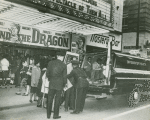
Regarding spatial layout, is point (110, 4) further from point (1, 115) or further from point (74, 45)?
point (1, 115)

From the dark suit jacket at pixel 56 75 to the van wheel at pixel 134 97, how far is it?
142 inches

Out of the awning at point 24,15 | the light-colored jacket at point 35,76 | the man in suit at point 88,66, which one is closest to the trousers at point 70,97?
the light-colored jacket at point 35,76

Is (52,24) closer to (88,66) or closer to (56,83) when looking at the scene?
(88,66)

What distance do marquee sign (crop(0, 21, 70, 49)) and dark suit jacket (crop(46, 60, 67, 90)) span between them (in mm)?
4881

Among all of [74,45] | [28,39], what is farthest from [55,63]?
[74,45]

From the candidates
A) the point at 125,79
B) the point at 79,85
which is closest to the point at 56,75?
the point at 79,85

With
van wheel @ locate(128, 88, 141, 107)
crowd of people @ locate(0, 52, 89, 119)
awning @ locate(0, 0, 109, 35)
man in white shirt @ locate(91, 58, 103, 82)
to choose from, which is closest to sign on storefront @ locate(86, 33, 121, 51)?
awning @ locate(0, 0, 109, 35)

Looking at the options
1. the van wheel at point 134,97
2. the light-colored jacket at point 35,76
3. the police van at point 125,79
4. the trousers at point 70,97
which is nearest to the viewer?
the trousers at point 70,97

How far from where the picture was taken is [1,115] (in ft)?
18.1

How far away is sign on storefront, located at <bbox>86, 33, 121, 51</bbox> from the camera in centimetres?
1453

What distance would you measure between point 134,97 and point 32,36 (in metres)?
6.40

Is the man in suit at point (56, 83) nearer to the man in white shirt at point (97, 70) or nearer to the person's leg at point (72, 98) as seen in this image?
the person's leg at point (72, 98)

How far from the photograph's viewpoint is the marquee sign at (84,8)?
8236mm

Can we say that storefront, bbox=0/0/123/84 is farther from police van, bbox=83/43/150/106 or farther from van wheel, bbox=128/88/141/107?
van wheel, bbox=128/88/141/107
